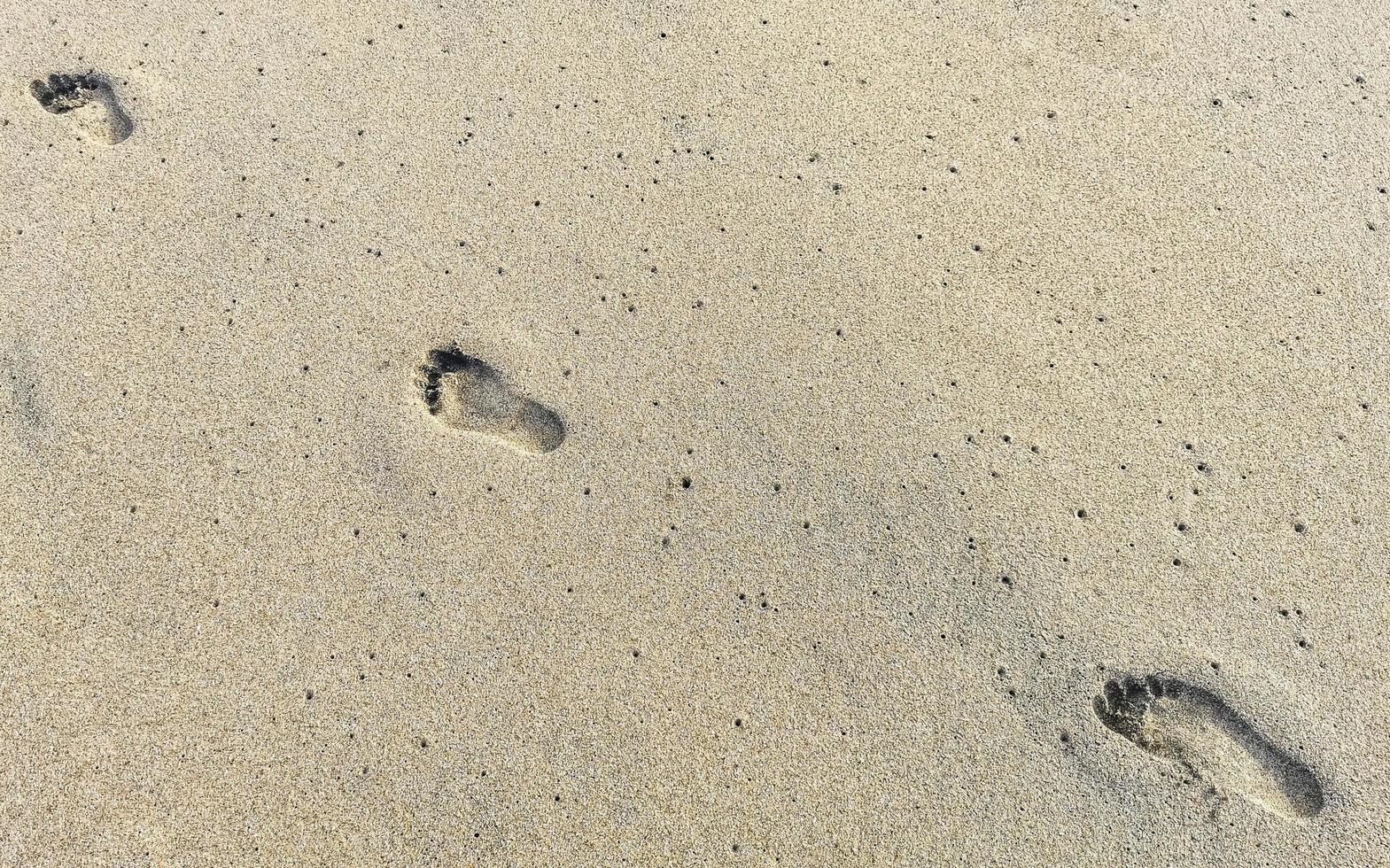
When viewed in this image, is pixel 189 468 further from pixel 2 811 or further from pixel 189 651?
pixel 2 811

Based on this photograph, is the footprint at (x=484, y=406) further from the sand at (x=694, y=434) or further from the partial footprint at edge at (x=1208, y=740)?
the partial footprint at edge at (x=1208, y=740)

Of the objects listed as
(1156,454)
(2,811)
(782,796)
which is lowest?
(2,811)

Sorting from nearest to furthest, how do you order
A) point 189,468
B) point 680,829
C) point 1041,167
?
point 680,829 → point 189,468 → point 1041,167

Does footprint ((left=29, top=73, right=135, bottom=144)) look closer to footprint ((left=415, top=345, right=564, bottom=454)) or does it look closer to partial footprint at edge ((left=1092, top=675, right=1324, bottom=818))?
footprint ((left=415, top=345, right=564, bottom=454))

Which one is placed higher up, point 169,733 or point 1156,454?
point 1156,454

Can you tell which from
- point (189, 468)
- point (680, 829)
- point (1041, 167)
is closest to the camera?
point (680, 829)

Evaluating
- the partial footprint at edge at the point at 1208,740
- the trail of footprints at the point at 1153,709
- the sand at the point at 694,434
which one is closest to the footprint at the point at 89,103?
the sand at the point at 694,434

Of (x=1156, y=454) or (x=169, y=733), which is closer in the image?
(x=169, y=733)

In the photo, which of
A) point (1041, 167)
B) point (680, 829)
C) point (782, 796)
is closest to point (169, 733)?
point (680, 829)
